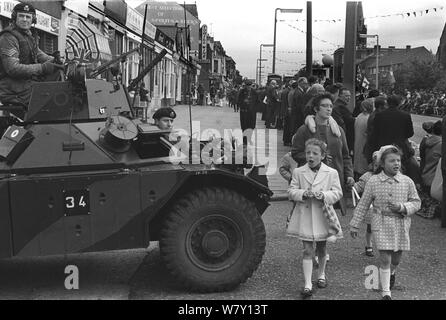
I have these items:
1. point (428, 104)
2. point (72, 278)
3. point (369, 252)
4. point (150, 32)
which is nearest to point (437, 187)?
point (369, 252)

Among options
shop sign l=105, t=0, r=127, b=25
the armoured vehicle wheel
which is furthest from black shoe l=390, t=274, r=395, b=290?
shop sign l=105, t=0, r=127, b=25

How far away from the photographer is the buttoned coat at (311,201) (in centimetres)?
477

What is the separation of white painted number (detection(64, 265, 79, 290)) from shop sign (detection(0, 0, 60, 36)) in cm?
634

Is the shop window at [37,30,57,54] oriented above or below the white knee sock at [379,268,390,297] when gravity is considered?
above

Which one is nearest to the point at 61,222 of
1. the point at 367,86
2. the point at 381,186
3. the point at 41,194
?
the point at 41,194

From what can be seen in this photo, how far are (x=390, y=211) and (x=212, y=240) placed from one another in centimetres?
141

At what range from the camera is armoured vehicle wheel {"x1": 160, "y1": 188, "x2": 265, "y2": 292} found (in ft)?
15.3

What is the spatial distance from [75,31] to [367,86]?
7780 mm

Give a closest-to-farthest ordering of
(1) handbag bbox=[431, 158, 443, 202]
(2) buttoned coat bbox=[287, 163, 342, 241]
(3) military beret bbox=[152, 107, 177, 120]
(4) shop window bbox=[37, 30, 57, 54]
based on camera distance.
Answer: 1. (2) buttoned coat bbox=[287, 163, 342, 241]
2. (3) military beret bbox=[152, 107, 177, 120]
3. (1) handbag bbox=[431, 158, 443, 202]
4. (4) shop window bbox=[37, 30, 57, 54]

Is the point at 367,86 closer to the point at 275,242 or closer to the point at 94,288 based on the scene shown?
the point at 275,242

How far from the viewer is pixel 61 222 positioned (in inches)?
174

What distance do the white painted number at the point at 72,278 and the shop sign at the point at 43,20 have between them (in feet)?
20.8

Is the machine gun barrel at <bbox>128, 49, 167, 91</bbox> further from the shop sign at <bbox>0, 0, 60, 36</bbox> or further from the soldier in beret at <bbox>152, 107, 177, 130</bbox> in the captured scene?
the shop sign at <bbox>0, 0, 60, 36</bbox>
